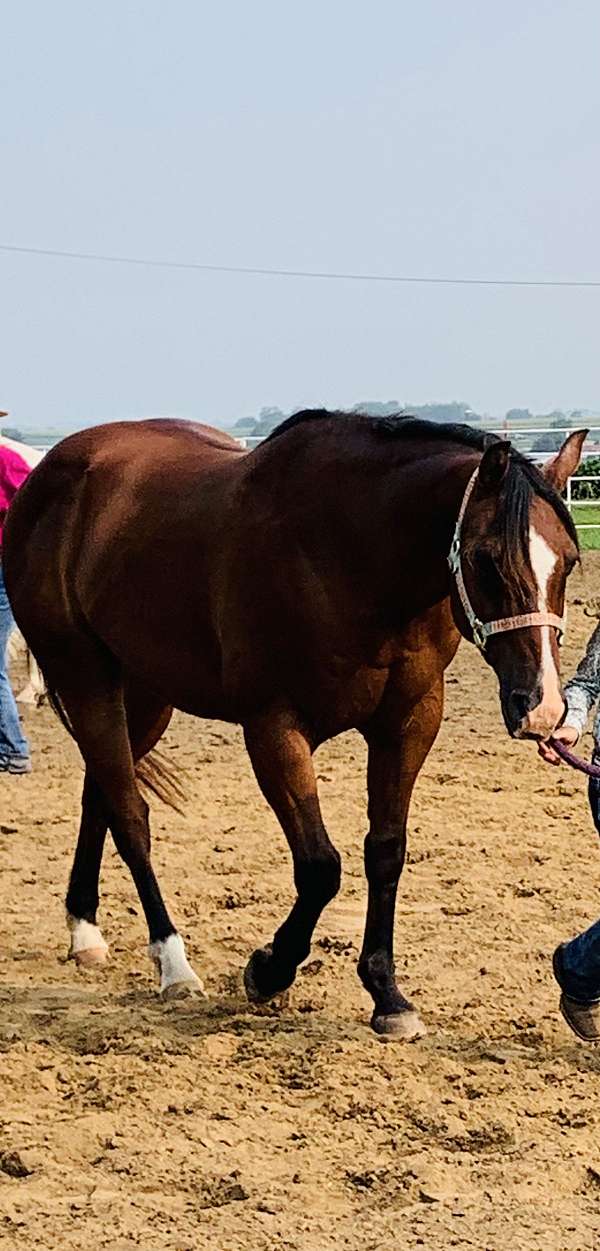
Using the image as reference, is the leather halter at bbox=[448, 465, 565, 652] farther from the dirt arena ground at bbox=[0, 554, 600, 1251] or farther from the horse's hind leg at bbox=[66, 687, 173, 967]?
the horse's hind leg at bbox=[66, 687, 173, 967]

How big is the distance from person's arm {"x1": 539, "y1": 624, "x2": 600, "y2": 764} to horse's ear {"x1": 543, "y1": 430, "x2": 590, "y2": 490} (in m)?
0.48

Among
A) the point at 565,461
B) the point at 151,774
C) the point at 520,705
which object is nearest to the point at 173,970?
the point at 151,774

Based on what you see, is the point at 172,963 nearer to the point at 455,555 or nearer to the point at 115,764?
the point at 115,764

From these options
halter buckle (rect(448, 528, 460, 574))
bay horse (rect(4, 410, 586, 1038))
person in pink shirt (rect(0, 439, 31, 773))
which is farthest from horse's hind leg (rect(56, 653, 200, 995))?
person in pink shirt (rect(0, 439, 31, 773))

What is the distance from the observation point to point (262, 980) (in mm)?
5012

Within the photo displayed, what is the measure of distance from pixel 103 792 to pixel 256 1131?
1914 millimetres

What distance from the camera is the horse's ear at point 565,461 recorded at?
4238 millimetres

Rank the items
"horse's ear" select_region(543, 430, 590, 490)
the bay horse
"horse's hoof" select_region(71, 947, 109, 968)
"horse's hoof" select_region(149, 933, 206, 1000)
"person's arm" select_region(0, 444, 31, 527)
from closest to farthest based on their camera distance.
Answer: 1. the bay horse
2. "horse's ear" select_region(543, 430, 590, 490)
3. "horse's hoof" select_region(149, 933, 206, 1000)
4. "horse's hoof" select_region(71, 947, 109, 968)
5. "person's arm" select_region(0, 444, 31, 527)

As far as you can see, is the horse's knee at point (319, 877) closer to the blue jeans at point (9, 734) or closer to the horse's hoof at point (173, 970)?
the horse's hoof at point (173, 970)

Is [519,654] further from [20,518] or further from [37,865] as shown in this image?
[37,865]

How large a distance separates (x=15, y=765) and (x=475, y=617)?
5.04 metres

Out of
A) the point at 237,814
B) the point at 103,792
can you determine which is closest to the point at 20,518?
the point at 103,792

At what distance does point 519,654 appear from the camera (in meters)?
4.06

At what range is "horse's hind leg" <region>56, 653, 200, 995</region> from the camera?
5641mm
